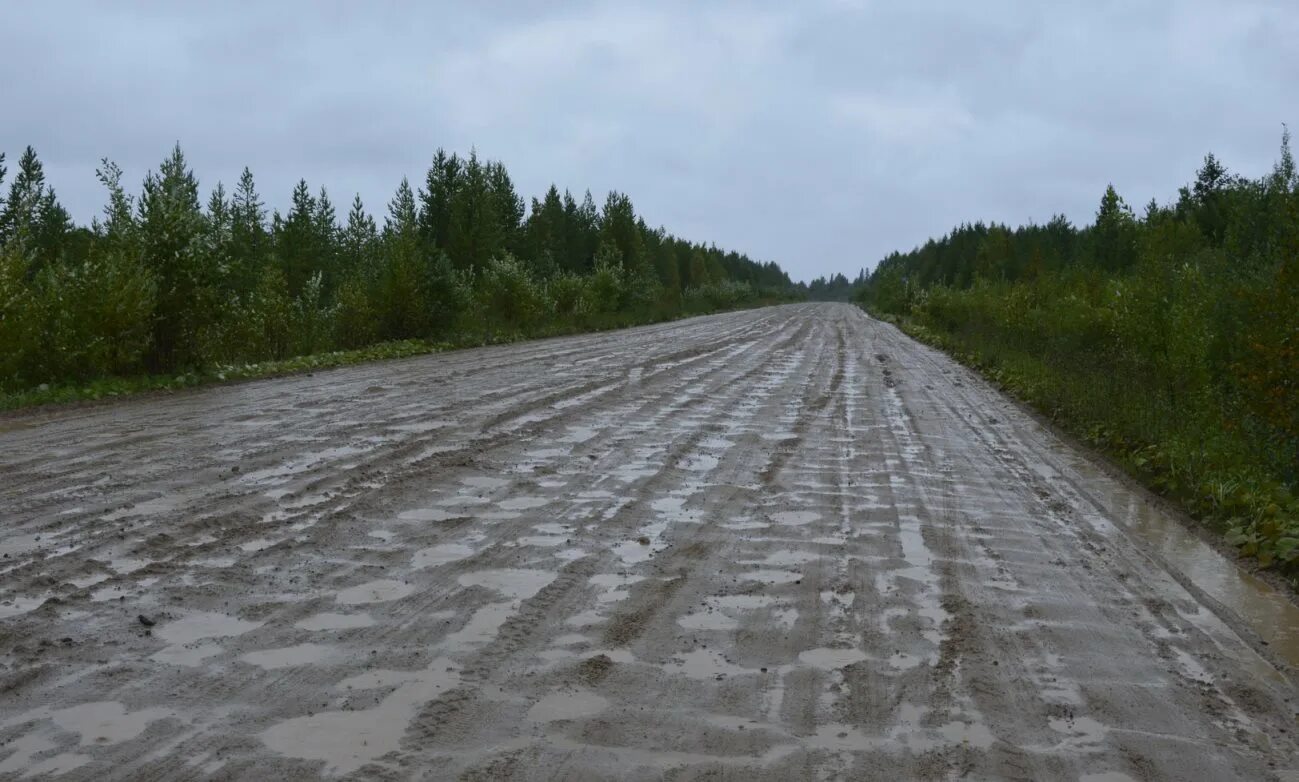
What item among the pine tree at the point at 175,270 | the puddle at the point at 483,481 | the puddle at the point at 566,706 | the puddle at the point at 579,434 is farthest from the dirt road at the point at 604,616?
the pine tree at the point at 175,270

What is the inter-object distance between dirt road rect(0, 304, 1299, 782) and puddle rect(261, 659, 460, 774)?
0.05 ft

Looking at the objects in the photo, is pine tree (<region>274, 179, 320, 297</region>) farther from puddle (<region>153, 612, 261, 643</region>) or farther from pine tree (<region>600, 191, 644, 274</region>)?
puddle (<region>153, 612, 261, 643</region>)

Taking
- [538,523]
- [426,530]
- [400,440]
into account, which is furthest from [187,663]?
[400,440]

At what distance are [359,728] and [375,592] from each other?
1.69 metres

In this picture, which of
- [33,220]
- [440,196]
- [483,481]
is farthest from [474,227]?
[483,481]

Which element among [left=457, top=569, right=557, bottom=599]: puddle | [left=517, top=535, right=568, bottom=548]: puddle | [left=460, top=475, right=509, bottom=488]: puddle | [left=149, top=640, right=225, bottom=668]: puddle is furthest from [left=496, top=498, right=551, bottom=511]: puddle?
[left=149, top=640, right=225, bottom=668]: puddle

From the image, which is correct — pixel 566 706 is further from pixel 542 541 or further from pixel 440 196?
pixel 440 196

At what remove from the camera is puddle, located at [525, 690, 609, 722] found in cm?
400

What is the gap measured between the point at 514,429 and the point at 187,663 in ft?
23.2

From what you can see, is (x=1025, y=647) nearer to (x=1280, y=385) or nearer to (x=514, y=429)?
(x=1280, y=385)

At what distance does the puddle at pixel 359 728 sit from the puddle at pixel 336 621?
646 mm

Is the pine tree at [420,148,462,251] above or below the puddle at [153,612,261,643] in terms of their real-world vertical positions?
above

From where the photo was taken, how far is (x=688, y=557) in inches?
253

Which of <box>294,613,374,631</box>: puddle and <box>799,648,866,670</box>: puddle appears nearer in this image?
<box>799,648,866,670</box>: puddle
